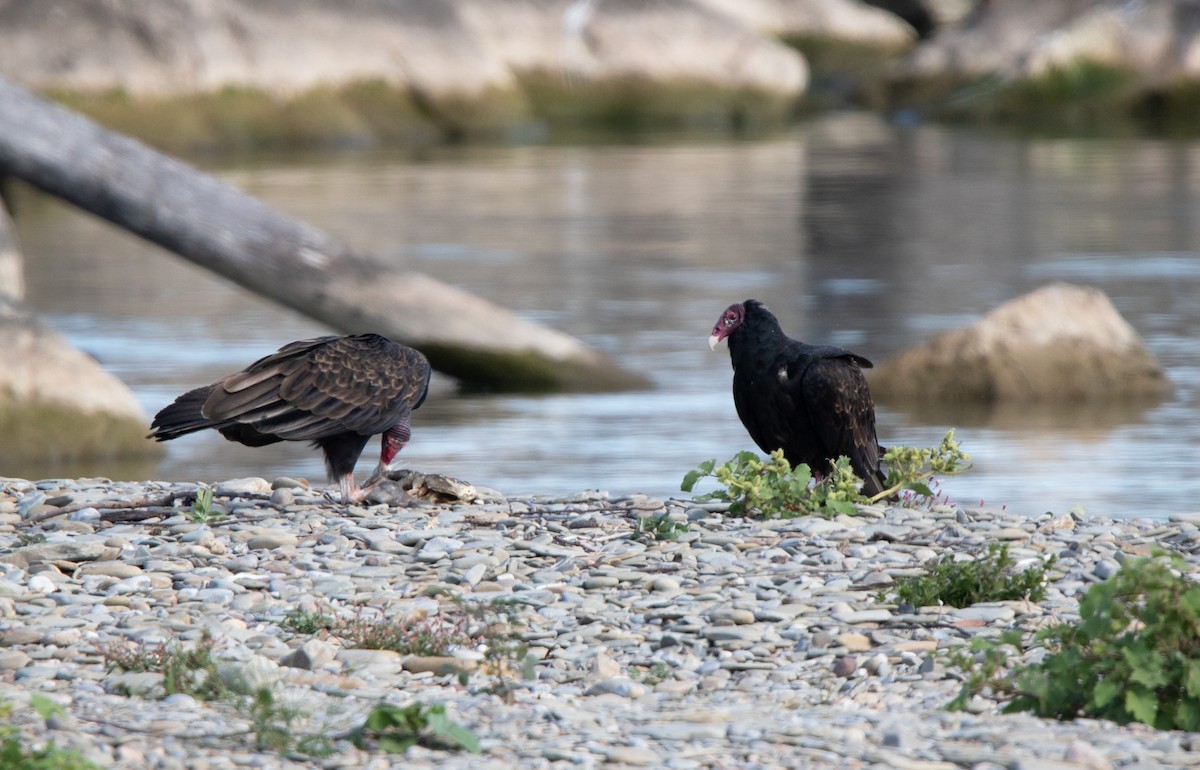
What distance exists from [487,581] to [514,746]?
1.68m

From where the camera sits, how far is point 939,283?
57.9 feet

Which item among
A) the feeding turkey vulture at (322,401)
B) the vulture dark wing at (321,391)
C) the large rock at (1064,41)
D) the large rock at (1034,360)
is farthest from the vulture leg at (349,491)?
the large rock at (1064,41)

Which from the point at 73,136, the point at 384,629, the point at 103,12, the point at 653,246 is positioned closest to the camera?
the point at 384,629

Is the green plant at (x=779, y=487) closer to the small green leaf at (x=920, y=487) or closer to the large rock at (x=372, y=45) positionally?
the small green leaf at (x=920, y=487)

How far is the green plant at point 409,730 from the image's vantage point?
481 cm

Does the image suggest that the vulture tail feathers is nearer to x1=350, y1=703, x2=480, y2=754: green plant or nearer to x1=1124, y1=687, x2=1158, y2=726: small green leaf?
x1=350, y1=703, x2=480, y2=754: green plant

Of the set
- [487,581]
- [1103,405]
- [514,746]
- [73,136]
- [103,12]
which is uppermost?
[103,12]

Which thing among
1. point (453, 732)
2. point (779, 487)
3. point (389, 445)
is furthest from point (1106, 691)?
point (389, 445)

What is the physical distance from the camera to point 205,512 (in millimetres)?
7344

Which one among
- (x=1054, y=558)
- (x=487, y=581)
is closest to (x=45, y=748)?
(x=487, y=581)

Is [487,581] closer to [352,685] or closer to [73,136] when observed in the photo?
[352,685]

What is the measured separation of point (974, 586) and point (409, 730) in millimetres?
2208

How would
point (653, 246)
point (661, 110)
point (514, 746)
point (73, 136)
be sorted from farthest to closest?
point (661, 110) → point (653, 246) → point (73, 136) → point (514, 746)

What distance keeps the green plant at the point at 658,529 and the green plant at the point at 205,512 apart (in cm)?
160
